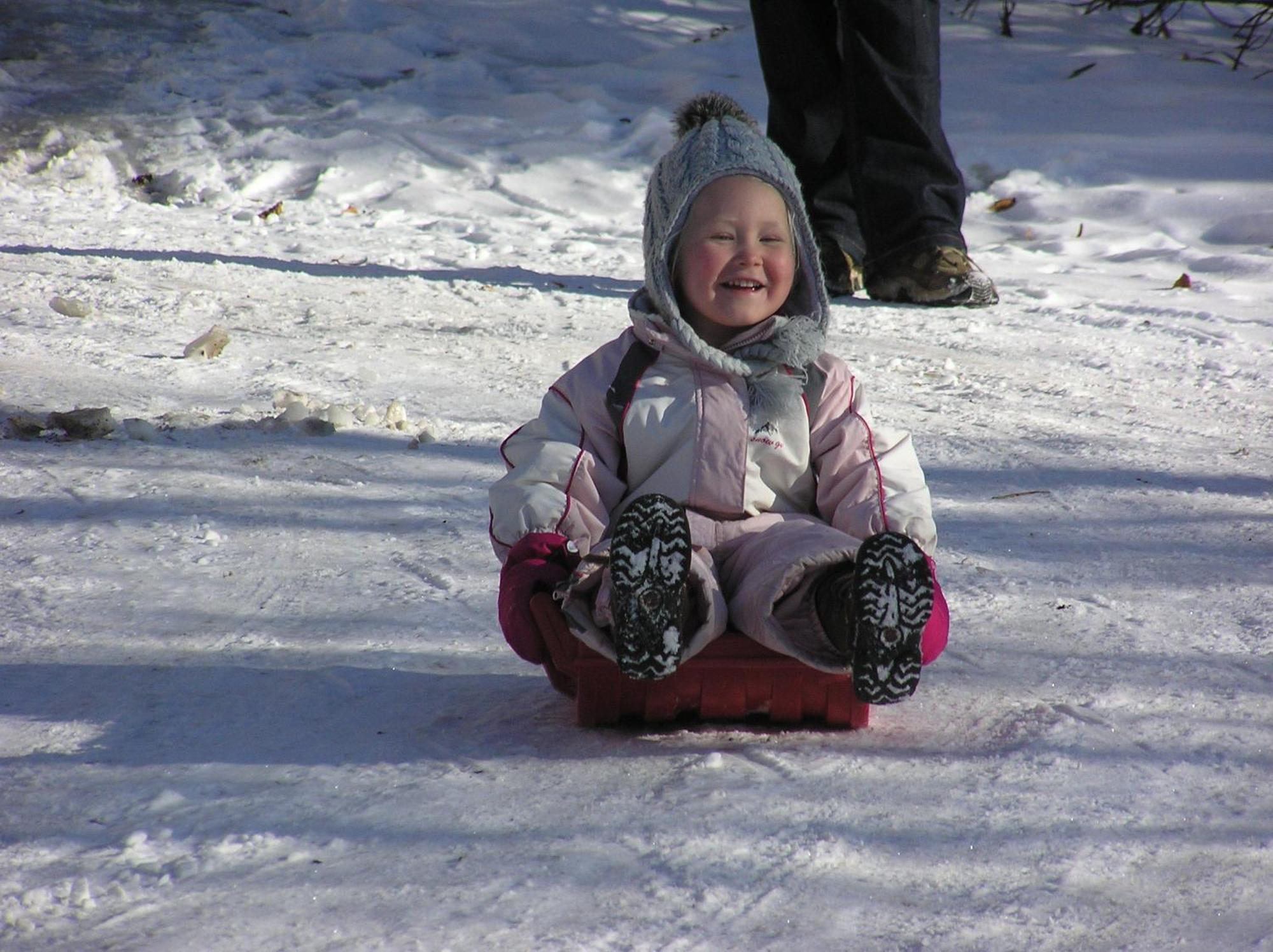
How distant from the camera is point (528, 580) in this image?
5.50 feet

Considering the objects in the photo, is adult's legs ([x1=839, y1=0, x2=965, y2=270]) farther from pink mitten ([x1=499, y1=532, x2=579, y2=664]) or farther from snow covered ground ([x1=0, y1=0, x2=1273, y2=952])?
pink mitten ([x1=499, y1=532, x2=579, y2=664])

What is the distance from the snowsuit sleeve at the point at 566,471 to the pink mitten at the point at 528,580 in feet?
0.09

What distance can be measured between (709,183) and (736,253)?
0.38ft

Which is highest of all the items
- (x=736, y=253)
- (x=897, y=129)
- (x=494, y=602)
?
(x=897, y=129)

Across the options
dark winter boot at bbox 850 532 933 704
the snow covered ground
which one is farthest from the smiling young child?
the snow covered ground

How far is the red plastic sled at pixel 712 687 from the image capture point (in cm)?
164

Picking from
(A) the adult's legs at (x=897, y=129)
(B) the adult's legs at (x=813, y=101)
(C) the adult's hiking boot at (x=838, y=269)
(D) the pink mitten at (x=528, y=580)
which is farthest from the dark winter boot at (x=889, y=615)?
(B) the adult's legs at (x=813, y=101)

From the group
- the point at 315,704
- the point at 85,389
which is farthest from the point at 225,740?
the point at 85,389

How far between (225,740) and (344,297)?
252 centimetres

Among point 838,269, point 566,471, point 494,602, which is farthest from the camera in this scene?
point 838,269

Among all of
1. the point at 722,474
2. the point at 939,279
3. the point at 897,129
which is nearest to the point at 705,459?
the point at 722,474

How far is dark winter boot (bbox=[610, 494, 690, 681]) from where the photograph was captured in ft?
4.95

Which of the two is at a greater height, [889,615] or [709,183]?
[709,183]

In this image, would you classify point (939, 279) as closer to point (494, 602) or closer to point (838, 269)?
point (838, 269)
